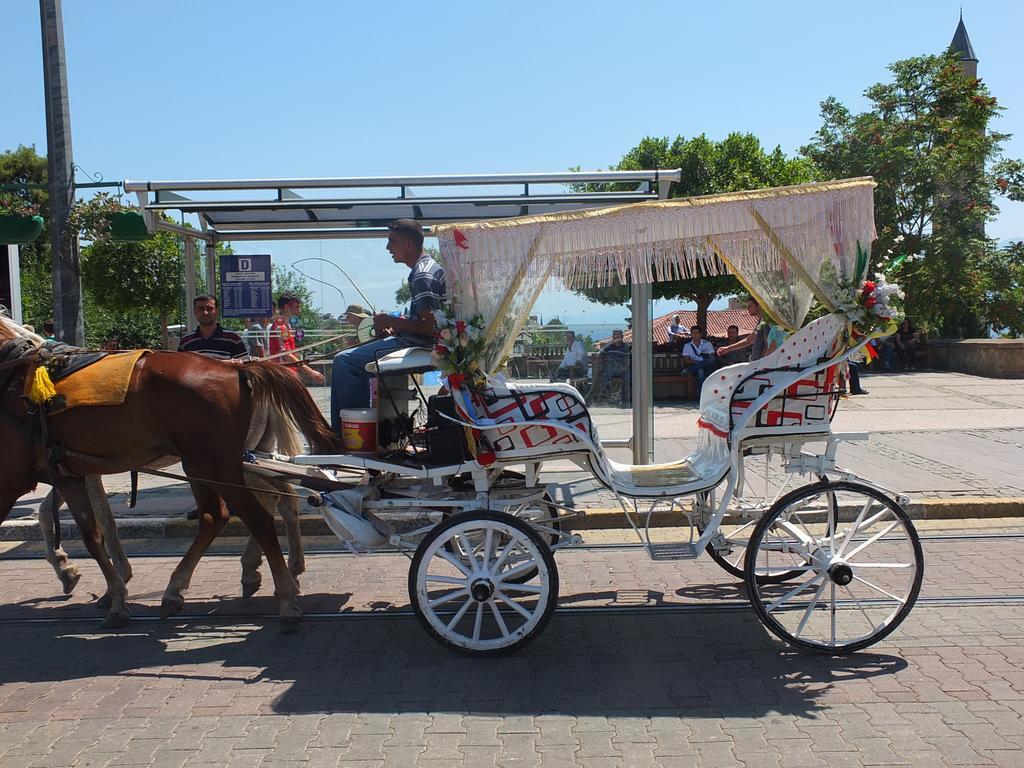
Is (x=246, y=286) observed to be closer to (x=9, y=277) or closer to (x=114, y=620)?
(x=114, y=620)

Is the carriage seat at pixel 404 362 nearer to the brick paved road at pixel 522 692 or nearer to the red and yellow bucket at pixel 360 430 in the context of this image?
the red and yellow bucket at pixel 360 430

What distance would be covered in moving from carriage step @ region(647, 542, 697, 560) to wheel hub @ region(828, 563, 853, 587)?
0.72 m

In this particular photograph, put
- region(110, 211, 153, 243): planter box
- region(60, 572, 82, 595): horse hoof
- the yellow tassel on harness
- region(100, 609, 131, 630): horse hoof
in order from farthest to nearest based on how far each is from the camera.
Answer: region(110, 211, 153, 243): planter box < region(60, 572, 82, 595): horse hoof < region(100, 609, 131, 630): horse hoof < the yellow tassel on harness

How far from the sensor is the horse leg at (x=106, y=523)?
5.89 m

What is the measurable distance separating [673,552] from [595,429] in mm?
808

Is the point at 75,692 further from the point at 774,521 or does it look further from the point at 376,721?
the point at 774,521

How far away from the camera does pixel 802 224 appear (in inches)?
195

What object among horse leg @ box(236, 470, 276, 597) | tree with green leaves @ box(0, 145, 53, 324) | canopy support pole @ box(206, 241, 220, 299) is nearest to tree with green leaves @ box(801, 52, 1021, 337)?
canopy support pole @ box(206, 241, 220, 299)

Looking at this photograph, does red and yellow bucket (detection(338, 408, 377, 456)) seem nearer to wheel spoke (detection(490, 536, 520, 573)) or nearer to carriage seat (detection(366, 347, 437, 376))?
carriage seat (detection(366, 347, 437, 376))

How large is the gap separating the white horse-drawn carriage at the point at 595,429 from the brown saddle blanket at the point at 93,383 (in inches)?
43.2

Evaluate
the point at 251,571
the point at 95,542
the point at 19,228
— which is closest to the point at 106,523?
the point at 95,542

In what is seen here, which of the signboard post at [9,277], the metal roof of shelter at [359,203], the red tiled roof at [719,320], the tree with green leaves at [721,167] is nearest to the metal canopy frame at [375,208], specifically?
the metal roof of shelter at [359,203]

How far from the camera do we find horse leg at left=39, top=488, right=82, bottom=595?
593 centimetres

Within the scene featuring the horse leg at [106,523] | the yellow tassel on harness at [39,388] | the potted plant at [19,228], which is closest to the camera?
the yellow tassel on harness at [39,388]
